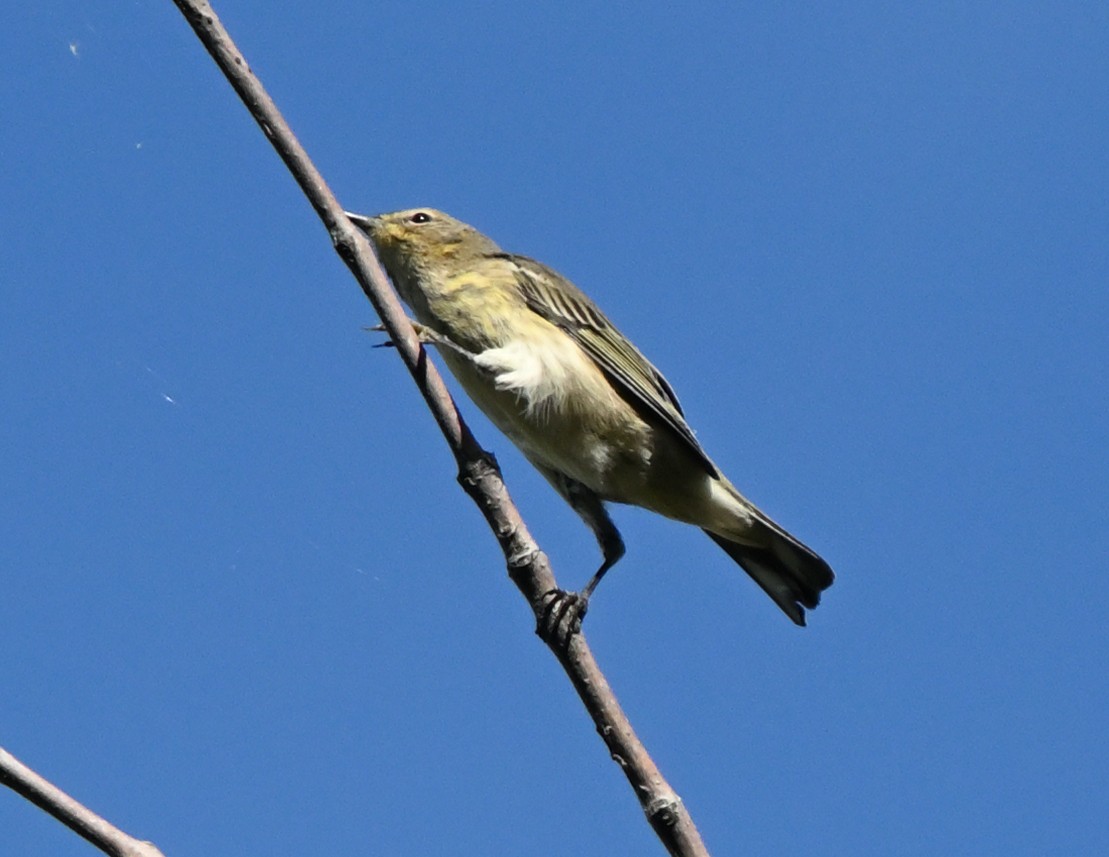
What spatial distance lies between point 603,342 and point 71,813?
416cm

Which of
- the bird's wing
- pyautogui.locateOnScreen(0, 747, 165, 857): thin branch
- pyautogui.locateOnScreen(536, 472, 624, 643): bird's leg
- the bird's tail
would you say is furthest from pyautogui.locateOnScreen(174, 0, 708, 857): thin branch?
the bird's tail

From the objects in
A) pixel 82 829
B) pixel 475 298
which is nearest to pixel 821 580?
pixel 475 298

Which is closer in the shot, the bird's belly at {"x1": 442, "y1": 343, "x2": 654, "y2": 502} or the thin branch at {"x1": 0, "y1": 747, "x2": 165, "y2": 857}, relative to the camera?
the thin branch at {"x1": 0, "y1": 747, "x2": 165, "y2": 857}

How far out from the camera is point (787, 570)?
6148 mm

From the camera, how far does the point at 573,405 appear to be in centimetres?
575

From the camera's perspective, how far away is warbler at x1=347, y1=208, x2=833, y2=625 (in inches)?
224

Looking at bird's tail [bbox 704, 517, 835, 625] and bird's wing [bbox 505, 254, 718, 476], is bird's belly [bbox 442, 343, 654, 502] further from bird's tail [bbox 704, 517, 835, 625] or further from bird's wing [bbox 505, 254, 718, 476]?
bird's tail [bbox 704, 517, 835, 625]

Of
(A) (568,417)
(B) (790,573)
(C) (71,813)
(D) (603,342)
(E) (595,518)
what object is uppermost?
(D) (603,342)

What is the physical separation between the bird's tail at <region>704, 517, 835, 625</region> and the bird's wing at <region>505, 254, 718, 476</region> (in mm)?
429

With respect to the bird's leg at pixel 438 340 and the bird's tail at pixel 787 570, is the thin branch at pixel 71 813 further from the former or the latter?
the bird's tail at pixel 787 570

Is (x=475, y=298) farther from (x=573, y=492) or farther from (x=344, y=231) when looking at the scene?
(x=344, y=231)

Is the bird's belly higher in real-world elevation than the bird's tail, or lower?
higher

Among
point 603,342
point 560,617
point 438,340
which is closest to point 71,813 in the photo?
point 560,617

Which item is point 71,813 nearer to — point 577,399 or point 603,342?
point 577,399
